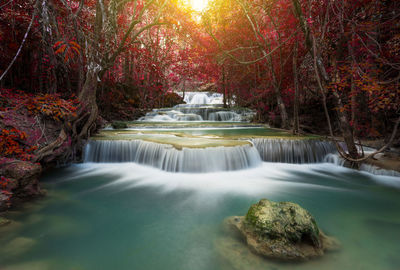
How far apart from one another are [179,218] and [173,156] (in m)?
2.49

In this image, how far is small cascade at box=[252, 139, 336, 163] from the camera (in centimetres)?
687

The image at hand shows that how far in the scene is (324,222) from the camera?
10.9 feet

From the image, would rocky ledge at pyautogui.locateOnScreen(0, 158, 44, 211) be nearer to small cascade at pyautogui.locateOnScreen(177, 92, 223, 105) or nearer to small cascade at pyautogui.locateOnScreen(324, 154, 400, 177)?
small cascade at pyautogui.locateOnScreen(324, 154, 400, 177)

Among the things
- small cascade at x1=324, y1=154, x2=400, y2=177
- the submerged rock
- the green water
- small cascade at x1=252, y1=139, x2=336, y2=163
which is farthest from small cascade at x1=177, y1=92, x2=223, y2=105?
the submerged rock

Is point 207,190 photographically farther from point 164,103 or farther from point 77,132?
point 164,103

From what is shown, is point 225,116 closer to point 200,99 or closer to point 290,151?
point 290,151

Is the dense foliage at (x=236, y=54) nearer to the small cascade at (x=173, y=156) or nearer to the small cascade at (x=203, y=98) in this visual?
the small cascade at (x=173, y=156)

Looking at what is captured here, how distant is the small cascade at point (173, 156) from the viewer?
227 inches

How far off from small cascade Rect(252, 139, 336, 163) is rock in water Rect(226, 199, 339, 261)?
4.35 m

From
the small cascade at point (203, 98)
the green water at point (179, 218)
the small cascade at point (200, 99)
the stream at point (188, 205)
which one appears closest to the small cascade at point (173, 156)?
the stream at point (188, 205)

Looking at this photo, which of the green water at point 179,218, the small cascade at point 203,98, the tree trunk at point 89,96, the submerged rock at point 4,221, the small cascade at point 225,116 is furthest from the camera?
the small cascade at point 203,98

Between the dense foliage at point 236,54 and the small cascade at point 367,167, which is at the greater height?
the dense foliage at point 236,54

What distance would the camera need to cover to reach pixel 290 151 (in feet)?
22.7

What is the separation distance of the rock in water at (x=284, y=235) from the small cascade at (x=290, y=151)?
435cm
